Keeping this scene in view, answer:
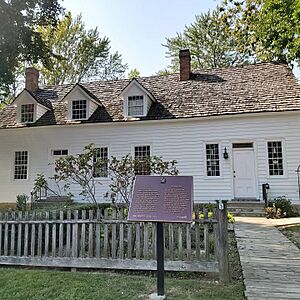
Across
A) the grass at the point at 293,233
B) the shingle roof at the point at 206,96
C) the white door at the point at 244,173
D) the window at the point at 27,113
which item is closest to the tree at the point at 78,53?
the shingle roof at the point at 206,96

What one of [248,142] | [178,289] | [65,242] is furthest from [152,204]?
[248,142]

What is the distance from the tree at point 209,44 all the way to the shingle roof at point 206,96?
1181cm

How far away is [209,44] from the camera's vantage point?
29.4 m

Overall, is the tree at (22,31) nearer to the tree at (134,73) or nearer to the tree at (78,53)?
the tree at (78,53)

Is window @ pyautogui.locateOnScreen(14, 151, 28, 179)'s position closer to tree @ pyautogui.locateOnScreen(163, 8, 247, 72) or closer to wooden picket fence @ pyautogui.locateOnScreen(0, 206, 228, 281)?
wooden picket fence @ pyautogui.locateOnScreen(0, 206, 228, 281)

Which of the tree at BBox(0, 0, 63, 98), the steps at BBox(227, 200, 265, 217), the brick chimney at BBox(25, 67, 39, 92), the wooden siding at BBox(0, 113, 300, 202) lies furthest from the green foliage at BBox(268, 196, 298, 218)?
the brick chimney at BBox(25, 67, 39, 92)

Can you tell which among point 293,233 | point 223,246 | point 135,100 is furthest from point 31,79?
point 223,246

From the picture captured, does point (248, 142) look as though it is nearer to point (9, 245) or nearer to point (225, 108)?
point (225, 108)

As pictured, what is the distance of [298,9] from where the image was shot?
10445 mm

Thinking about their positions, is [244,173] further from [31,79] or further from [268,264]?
[31,79]

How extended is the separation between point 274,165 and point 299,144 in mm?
1392

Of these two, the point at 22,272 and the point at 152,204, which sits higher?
the point at 152,204

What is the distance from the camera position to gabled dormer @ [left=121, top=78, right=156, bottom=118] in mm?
15844

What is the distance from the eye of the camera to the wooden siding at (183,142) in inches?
543
